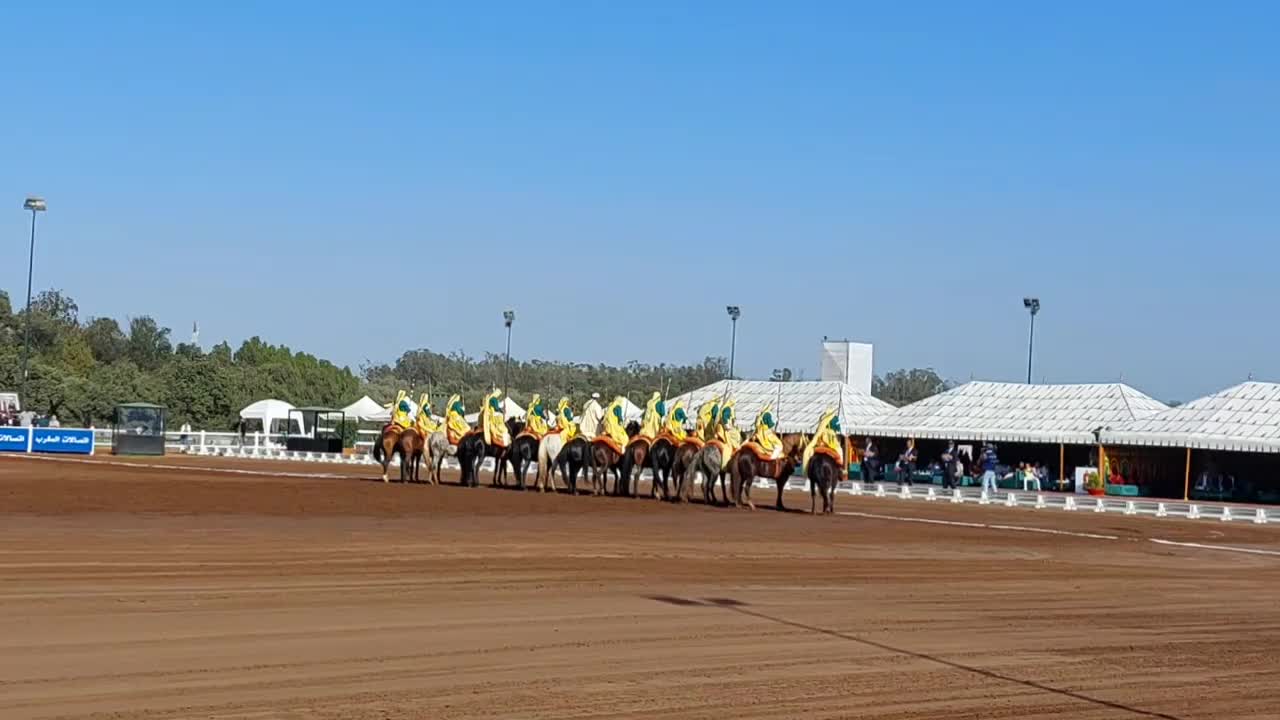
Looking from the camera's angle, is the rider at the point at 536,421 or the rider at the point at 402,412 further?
the rider at the point at 402,412

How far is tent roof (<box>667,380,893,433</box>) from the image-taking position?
6431 cm

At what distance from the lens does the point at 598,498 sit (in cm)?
4025

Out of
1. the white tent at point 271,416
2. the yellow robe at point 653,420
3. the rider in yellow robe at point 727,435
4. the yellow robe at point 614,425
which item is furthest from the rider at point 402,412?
the white tent at point 271,416

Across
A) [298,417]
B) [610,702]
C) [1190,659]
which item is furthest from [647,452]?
[298,417]

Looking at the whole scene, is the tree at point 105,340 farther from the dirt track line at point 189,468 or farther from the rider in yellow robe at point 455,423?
the rider in yellow robe at point 455,423

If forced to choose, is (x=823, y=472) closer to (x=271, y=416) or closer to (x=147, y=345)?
(x=271, y=416)

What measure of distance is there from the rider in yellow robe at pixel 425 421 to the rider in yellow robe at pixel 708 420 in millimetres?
8223

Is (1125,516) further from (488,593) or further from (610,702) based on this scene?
(610,702)

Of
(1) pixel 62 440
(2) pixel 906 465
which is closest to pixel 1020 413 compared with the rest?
(2) pixel 906 465

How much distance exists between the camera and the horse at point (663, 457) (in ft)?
133

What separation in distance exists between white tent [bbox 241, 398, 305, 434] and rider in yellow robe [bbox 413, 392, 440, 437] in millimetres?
31289

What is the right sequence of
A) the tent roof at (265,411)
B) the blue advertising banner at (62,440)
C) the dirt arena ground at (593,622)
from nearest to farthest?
the dirt arena ground at (593,622) < the blue advertising banner at (62,440) < the tent roof at (265,411)

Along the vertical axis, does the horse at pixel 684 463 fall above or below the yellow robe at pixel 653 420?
below

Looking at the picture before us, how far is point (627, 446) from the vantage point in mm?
41750
